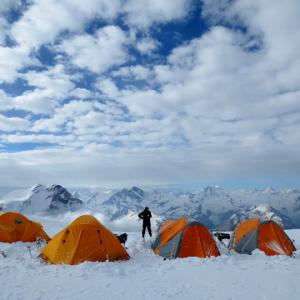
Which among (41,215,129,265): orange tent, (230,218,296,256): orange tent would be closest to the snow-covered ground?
(41,215,129,265): orange tent

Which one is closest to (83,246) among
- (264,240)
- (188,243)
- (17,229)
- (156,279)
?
(156,279)

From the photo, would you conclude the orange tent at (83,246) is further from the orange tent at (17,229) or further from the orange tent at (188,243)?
the orange tent at (17,229)

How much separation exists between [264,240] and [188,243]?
4.70 metres

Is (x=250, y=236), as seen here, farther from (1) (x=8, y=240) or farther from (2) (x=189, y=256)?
(1) (x=8, y=240)

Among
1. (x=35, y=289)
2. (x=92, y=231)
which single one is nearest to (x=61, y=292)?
(x=35, y=289)

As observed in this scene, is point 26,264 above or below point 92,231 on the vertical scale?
below

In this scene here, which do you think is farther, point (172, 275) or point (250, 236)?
point (250, 236)

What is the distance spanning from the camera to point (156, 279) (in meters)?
13.9

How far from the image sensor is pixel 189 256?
60.9 feet

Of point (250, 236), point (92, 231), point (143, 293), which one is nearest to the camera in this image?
point (143, 293)

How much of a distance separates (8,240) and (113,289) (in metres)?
14.4

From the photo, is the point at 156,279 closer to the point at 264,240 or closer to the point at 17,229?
the point at 264,240

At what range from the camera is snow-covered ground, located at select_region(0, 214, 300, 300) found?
39.1 feet

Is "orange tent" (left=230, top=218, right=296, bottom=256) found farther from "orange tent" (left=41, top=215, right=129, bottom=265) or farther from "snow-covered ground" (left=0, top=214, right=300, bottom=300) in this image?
"orange tent" (left=41, top=215, right=129, bottom=265)
